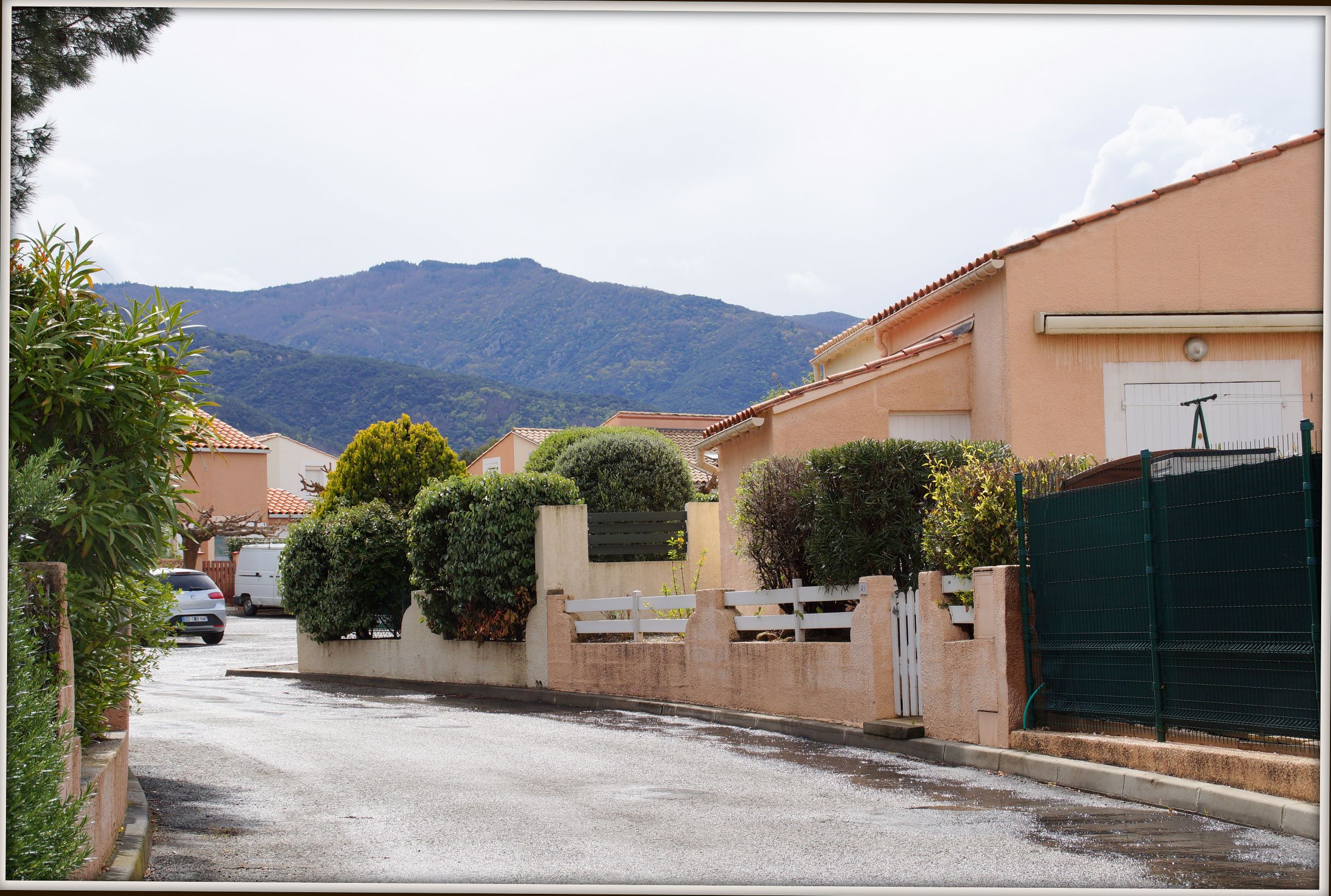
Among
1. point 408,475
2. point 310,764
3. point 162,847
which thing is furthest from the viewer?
point 408,475

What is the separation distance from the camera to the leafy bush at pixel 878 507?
41.7ft

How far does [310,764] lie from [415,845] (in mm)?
3692

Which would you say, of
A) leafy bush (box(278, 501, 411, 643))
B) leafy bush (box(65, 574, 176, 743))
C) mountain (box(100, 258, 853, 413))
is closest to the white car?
leafy bush (box(278, 501, 411, 643))

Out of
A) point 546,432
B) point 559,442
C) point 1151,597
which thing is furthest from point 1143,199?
point 546,432

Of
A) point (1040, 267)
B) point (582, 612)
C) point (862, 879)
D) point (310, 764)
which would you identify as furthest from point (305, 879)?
point (1040, 267)

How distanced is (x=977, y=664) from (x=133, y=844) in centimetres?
680

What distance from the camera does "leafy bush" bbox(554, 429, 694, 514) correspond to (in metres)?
22.0

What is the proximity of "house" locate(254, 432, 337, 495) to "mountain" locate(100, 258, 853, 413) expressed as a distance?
3997cm

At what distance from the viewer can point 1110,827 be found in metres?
7.48

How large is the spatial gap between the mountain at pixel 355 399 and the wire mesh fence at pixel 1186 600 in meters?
81.3

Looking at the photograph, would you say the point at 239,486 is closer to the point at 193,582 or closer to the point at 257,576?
the point at 257,576

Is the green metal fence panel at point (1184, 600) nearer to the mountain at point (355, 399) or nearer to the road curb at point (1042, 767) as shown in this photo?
the road curb at point (1042, 767)

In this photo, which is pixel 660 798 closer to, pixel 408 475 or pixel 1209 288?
pixel 1209 288

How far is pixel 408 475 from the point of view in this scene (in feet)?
78.2
